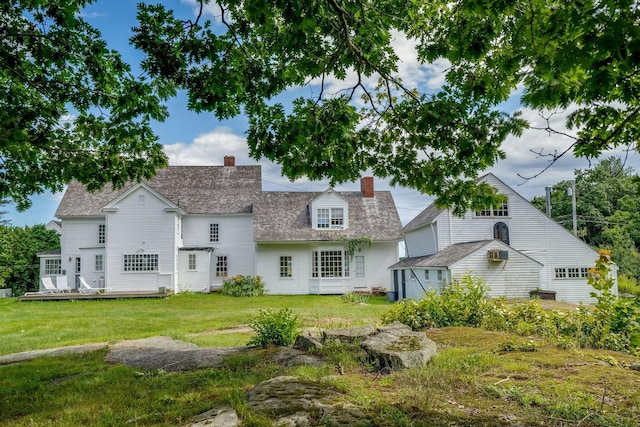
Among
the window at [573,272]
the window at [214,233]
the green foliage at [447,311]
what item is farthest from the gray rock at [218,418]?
the window at [214,233]

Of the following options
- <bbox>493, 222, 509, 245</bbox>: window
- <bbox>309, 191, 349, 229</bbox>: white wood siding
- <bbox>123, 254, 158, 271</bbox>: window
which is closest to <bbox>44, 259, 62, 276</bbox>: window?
<bbox>123, 254, 158, 271</bbox>: window

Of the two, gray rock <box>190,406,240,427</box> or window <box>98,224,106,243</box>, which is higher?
window <box>98,224,106,243</box>

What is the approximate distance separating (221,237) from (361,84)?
2366 cm

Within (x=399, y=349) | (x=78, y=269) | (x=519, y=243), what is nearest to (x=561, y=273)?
(x=519, y=243)

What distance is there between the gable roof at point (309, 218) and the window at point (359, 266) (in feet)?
5.09

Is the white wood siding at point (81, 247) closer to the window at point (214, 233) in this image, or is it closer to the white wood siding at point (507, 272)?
the window at point (214, 233)

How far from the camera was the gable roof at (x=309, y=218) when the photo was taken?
87.8 feet

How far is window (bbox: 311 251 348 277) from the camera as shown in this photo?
89.4 feet

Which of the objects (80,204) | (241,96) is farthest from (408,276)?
(80,204)

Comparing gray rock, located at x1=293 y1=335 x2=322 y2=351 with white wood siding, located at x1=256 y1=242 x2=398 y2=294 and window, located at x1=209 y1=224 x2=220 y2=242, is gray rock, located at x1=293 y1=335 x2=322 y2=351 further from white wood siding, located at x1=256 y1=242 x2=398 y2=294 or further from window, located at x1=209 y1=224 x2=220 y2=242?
window, located at x1=209 y1=224 x2=220 y2=242

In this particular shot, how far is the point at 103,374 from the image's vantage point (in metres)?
6.54

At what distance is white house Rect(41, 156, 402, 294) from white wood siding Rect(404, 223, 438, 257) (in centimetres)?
134

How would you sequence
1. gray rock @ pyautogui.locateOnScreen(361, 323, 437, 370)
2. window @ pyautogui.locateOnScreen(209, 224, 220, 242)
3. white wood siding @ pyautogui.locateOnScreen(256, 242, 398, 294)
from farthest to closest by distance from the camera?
window @ pyautogui.locateOnScreen(209, 224, 220, 242), white wood siding @ pyautogui.locateOnScreen(256, 242, 398, 294), gray rock @ pyautogui.locateOnScreen(361, 323, 437, 370)

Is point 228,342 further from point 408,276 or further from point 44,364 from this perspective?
point 408,276
